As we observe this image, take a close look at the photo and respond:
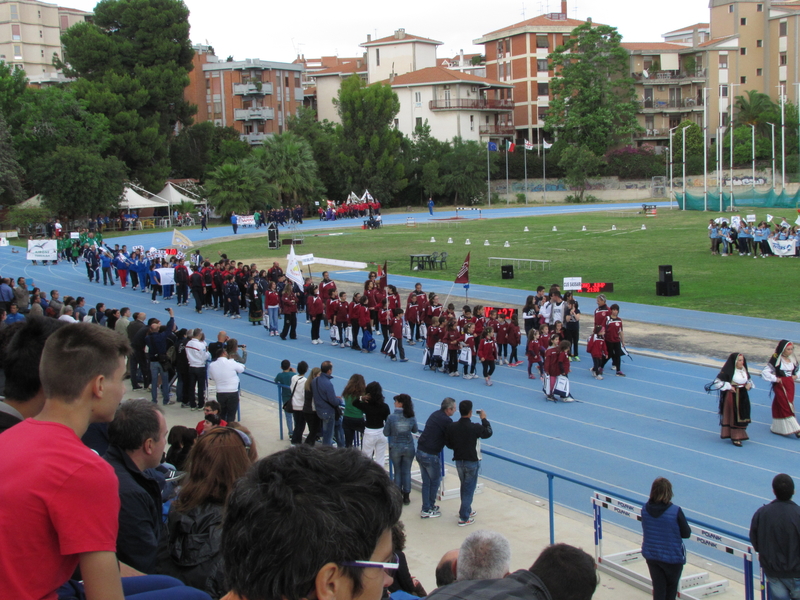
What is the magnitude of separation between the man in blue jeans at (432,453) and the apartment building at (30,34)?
105047 millimetres

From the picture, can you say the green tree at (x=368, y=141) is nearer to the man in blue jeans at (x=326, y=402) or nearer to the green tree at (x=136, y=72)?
the green tree at (x=136, y=72)

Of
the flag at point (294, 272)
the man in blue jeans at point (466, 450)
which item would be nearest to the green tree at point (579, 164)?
the flag at point (294, 272)

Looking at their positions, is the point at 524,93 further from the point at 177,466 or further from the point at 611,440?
the point at 177,466

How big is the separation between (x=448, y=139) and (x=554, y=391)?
8056 centimetres

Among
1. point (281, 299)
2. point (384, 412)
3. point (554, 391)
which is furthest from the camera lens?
point (281, 299)

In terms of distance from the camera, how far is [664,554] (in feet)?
24.1

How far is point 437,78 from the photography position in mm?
93000

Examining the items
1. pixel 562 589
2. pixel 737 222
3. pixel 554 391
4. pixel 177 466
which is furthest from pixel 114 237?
pixel 562 589

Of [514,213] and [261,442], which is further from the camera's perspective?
[514,213]

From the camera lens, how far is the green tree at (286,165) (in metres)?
71.3

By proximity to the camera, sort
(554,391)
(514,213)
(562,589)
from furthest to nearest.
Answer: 1. (514,213)
2. (554,391)
3. (562,589)

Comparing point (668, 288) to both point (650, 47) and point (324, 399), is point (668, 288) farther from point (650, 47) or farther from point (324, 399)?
point (650, 47)

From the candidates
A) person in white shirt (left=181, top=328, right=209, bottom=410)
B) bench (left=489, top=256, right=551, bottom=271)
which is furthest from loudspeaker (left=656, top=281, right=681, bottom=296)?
person in white shirt (left=181, top=328, right=209, bottom=410)

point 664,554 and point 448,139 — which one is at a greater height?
point 448,139
